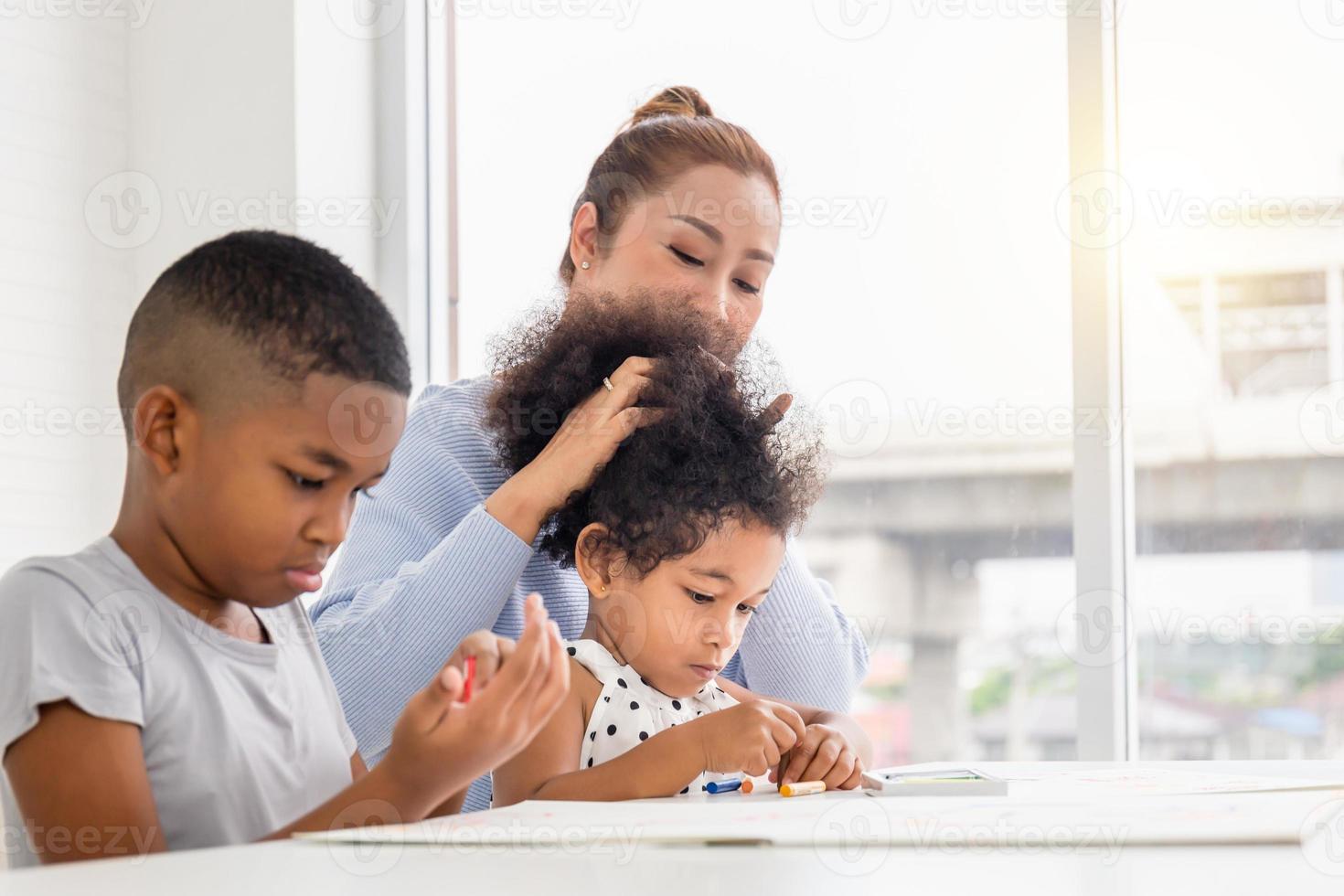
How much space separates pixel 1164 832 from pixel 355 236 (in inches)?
71.7

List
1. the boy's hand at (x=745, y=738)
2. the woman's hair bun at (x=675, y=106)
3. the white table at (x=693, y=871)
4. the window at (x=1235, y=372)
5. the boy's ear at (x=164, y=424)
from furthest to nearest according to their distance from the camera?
1. the window at (x=1235, y=372)
2. the woman's hair bun at (x=675, y=106)
3. the boy's hand at (x=745, y=738)
4. the boy's ear at (x=164, y=424)
5. the white table at (x=693, y=871)

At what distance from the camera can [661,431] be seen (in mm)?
1209

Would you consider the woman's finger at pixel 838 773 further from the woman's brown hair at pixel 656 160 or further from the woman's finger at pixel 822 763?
the woman's brown hair at pixel 656 160

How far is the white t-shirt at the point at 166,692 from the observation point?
77 cm

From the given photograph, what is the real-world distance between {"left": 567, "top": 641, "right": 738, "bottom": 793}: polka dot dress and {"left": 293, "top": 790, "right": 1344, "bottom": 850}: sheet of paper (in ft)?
0.73

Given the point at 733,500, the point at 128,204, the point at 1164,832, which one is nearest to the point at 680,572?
the point at 733,500

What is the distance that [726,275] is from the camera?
4.89 feet

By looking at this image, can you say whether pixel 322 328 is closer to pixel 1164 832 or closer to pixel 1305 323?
pixel 1164 832

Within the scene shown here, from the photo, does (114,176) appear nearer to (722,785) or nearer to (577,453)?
(577,453)

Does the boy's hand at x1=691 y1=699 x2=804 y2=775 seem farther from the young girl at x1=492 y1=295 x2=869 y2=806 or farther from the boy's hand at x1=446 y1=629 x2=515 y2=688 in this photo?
the boy's hand at x1=446 y1=629 x2=515 y2=688

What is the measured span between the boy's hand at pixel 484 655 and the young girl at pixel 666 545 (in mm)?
298

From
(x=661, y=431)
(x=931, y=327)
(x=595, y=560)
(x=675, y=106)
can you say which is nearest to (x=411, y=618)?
(x=595, y=560)

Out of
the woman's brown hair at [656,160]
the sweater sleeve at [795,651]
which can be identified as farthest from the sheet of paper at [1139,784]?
the woman's brown hair at [656,160]

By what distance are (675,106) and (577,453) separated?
0.76 meters
